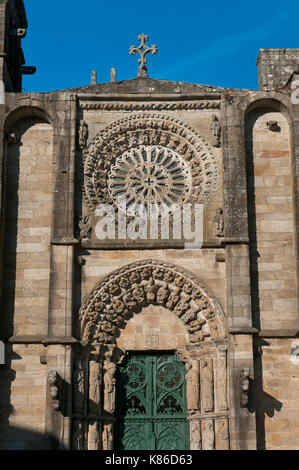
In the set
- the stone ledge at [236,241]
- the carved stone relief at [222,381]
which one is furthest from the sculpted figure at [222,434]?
the stone ledge at [236,241]

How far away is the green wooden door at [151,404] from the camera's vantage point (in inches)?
611

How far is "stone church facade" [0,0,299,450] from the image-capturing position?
1512cm

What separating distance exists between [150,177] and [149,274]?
1891 millimetres

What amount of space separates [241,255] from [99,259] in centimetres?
253

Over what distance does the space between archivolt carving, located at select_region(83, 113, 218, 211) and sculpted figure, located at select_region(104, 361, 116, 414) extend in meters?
2.97

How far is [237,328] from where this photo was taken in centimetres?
1518

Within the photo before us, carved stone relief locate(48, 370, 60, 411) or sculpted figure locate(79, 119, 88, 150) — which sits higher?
sculpted figure locate(79, 119, 88, 150)

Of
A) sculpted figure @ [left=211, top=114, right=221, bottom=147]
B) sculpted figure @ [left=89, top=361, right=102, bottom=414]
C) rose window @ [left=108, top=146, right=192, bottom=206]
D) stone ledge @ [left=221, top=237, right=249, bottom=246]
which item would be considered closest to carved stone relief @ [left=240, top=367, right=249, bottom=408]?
stone ledge @ [left=221, top=237, right=249, bottom=246]

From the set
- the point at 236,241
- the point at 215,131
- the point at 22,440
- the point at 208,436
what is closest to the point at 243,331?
the point at 236,241

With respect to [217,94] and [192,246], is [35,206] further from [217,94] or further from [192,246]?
[217,94]

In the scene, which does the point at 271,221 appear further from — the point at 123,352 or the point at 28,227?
the point at 28,227

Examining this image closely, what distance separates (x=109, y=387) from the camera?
15.5m

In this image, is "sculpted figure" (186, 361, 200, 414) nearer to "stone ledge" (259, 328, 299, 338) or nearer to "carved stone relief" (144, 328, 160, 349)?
"carved stone relief" (144, 328, 160, 349)

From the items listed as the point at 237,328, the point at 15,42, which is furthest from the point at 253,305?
the point at 15,42
